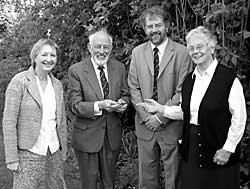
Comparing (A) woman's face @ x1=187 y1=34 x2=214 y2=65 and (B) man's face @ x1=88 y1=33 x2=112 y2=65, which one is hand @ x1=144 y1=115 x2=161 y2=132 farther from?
(A) woman's face @ x1=187 y1=34 x2=214 y2=65

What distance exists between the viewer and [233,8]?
4.05 meters

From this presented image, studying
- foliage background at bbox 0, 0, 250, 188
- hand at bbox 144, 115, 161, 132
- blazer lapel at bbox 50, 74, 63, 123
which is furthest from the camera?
foliage background at bbox 0, 0, 250, 188

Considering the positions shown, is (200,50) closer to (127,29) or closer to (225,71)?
(225,71)

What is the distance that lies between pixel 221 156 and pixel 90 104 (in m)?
1.21

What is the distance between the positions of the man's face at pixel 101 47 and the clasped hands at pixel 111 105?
1.20 feet

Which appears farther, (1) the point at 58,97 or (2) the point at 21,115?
(1) the point at 58,97

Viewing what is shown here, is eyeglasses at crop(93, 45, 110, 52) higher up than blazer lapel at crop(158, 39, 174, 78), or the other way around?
eyeglasses at crop(93, 45, 110, 52)

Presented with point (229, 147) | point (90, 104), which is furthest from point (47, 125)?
point (229, 147)

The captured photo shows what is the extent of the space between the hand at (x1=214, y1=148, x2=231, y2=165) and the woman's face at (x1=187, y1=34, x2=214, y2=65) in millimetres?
671

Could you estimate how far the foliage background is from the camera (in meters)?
4.08

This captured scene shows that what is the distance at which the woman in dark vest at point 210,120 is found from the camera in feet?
10.7

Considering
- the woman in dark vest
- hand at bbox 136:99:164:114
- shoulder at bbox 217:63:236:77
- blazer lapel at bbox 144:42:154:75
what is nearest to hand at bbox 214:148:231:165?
the woman in dark vest

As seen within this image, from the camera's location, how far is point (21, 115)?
3.53m

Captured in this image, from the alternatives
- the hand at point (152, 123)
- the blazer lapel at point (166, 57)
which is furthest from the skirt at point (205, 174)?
the blazer lapel at point (166, 57)
